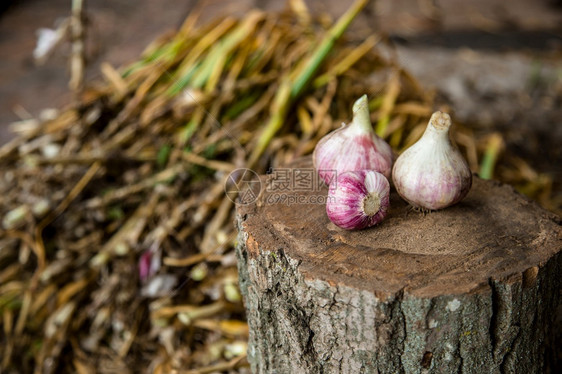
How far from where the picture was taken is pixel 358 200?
96 cm

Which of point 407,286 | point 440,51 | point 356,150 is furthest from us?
point 440,51

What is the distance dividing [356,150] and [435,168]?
153 mm

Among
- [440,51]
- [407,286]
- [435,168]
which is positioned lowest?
[440,51]

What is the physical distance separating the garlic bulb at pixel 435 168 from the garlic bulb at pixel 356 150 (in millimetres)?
82

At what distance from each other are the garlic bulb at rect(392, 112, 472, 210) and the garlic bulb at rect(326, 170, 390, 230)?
50 mm

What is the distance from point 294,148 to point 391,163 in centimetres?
79

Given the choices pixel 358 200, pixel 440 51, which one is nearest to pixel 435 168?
pixel 358 200

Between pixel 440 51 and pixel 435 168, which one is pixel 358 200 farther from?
pixel 440 51

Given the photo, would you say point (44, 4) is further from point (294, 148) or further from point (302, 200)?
point (302, 200)

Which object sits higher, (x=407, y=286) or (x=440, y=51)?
(x=407, y=286)

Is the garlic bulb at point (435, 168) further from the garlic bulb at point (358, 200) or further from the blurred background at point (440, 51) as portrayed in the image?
the blurred background at point (440, 51)

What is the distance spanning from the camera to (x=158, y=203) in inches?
74.9

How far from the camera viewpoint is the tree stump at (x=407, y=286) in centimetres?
91

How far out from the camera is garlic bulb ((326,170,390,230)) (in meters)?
0.97
